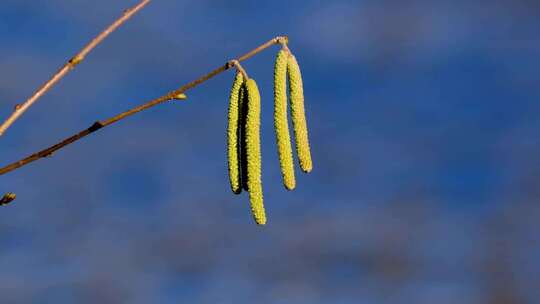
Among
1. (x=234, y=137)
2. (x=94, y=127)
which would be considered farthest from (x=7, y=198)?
(x=234, y=137)

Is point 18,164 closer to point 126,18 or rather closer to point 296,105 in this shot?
point 126,18

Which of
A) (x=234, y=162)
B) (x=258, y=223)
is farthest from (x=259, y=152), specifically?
(x=258, y=223)

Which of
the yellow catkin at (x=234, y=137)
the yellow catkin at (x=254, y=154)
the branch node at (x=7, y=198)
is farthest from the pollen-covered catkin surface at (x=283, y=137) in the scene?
the branch node at (x=7, y=198)

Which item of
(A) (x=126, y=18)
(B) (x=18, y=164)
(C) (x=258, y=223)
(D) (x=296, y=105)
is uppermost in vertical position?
(A) (x=126, y=18)

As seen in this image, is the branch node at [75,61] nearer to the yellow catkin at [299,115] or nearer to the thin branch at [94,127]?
the thin branch at [94,127]

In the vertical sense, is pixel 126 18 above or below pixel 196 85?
above

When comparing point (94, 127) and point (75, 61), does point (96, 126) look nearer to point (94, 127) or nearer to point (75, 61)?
point (94, 127)

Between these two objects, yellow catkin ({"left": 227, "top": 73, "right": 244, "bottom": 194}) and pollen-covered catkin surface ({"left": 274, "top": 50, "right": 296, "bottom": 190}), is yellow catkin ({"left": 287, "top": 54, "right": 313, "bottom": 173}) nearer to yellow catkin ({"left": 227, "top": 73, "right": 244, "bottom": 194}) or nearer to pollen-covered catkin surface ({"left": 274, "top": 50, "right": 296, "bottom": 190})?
pollen-covered catkin surface ({"left": 274, "top": 50, "right": 296, "bottom": 190})

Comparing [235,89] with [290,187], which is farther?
[235,89]
